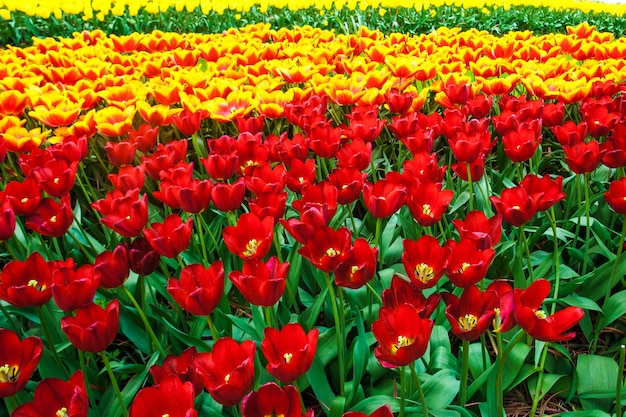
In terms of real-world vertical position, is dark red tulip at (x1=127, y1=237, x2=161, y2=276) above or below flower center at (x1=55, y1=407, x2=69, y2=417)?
above

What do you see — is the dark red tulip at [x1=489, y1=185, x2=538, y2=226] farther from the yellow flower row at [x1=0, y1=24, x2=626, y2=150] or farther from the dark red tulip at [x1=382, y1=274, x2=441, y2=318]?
the yellow flower row at [x1=0, y1=24, x2=626, y2=150]

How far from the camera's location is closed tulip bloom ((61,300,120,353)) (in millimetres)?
1169

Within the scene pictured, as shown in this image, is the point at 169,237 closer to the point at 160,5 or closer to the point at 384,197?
the point at 384,197

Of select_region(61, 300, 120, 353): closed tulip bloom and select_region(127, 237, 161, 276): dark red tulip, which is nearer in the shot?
select_region(61, 300, 120, 353): closed tulip bloom

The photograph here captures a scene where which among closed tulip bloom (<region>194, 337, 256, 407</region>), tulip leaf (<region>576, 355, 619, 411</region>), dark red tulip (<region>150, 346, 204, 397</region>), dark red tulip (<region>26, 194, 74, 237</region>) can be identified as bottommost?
tulip leaf (<region>576, 355, 619, 411</region>)

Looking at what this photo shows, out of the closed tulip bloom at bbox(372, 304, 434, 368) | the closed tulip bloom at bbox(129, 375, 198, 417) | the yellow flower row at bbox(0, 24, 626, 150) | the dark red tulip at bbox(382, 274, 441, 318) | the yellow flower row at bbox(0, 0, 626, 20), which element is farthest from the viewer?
the yellow flower row at bbox(0, 0, 626, 20)

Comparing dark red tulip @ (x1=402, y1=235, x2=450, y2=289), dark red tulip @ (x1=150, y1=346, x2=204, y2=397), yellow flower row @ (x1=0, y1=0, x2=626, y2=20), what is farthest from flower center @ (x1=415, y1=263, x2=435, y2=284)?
yellow flower row @ (x1=0, y1=0, x2=626, y2=20)

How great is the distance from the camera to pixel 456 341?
1.96 m

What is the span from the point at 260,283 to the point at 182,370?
0.24 metres

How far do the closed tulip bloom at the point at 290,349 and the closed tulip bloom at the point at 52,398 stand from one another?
1.16 feet

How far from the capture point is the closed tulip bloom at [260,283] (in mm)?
1236

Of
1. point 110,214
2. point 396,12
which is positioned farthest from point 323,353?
point 396,12

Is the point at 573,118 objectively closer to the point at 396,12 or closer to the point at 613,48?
the point at 613,48

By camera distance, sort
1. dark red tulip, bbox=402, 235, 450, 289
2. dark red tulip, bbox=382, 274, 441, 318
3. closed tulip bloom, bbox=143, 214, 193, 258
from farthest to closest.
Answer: closed tulip bloom, bbox=143, 214, 193, 258 → dark red tulip, bbox=402, 235, 450, 289 → dark red tulip, bbox=382, 274, 441, 318
